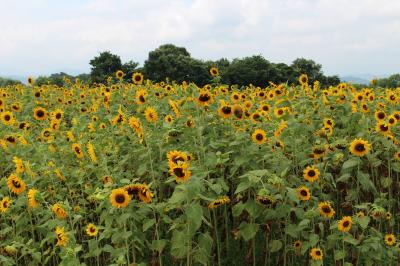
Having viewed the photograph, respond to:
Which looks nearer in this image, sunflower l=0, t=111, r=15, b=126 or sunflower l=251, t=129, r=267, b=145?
sunflower l=251, t=129, r=267, b=145


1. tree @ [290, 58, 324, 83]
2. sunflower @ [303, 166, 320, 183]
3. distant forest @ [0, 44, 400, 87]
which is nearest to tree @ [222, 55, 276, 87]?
distant forest @ [0, 44, 400, 87]

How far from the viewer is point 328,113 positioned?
667 cm

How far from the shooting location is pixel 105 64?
1468 inches

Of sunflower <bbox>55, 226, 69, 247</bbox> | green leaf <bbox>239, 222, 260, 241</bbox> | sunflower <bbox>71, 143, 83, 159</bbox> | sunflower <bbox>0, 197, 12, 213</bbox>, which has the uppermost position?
sunflower <bbox>71, 143, 83, 159</bbox>

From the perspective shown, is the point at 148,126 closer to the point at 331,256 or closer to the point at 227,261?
the point at 227,261

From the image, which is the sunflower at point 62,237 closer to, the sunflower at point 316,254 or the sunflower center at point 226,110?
the sunflower center at point 226,110

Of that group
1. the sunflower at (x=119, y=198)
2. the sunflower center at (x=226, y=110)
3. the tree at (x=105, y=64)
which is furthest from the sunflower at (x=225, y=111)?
the tree at (x=105, y=64)

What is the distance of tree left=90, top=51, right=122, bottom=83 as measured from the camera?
37.3 meters

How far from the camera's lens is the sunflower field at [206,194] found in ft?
12.5

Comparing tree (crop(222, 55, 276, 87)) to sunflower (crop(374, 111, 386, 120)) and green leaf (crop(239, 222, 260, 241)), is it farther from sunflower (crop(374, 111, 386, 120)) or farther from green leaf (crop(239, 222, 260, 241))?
green leaf (crop(239, 222, 260, 241))

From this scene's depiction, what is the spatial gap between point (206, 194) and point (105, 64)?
3462 cm

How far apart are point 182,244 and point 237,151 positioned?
3.65 feet

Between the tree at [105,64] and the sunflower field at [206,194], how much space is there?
104 ft

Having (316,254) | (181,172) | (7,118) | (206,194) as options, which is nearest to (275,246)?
(316,254)
